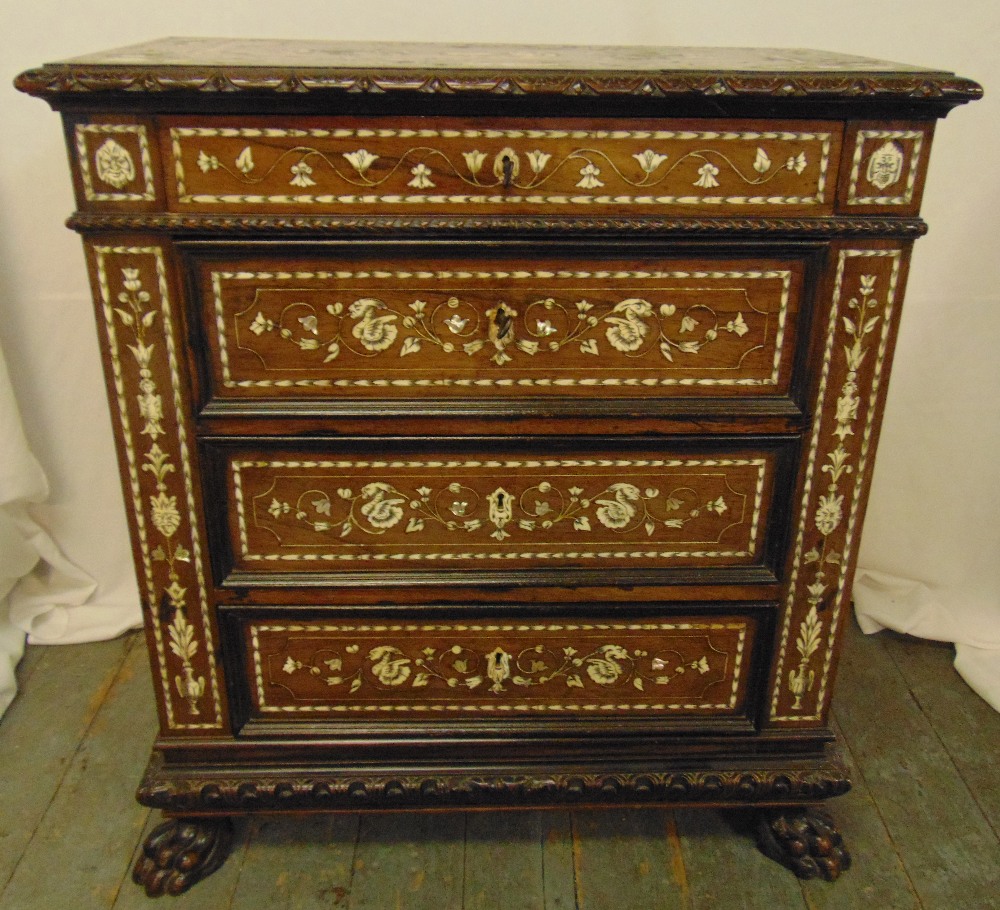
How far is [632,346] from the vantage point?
54.7 inches

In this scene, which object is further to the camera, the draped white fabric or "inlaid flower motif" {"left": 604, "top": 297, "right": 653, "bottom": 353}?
the draped white fabric

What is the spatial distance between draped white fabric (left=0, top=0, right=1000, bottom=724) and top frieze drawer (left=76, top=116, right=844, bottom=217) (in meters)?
0.82

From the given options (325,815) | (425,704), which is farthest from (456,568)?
(325,815)

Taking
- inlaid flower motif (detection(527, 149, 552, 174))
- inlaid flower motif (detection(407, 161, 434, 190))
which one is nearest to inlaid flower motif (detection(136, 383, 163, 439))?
inlaid flower motif (detection(407, 161, 434, 190))

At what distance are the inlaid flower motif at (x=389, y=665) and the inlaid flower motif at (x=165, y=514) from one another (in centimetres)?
37

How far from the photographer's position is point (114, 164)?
1264 mm

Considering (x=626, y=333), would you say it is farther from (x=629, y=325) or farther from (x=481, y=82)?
(x=481, y=82)

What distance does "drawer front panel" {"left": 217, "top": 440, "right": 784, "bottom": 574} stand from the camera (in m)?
1.46

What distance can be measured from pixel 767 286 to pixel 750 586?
0.47 m

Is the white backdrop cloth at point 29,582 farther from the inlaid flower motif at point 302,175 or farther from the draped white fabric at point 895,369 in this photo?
the inlaid flower motif at point 302,175

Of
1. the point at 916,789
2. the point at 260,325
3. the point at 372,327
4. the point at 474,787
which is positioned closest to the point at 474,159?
→ the point at 372,327

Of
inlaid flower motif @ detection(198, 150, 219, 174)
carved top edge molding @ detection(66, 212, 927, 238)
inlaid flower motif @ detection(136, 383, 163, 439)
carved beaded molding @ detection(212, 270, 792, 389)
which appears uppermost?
inlaid flower motif @ detection(198, 150, 219, 174)

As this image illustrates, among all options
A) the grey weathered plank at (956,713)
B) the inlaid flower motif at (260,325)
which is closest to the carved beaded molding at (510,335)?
the inlaid flower motif at (260,325)

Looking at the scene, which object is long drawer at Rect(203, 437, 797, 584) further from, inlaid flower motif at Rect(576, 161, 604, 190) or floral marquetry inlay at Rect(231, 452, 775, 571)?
inlaid flower motif at Rect(576, 161, 604, 190)
